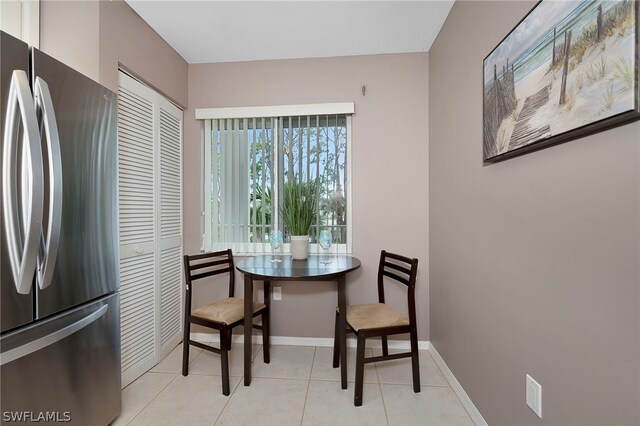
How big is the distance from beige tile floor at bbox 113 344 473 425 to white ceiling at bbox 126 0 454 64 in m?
2.50

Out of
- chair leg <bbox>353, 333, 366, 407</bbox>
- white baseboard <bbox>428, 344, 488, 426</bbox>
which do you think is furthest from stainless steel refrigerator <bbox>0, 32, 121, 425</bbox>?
white baseboard <bbox>428, 344, 488, 426</bbox>

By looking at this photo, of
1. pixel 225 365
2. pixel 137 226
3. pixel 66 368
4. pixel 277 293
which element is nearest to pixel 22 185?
pixel 66 368

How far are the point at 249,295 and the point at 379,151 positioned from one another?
154cm

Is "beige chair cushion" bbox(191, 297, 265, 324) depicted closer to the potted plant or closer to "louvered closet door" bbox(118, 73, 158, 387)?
"louvered closet door" bbox(118, 73, 158, 387)

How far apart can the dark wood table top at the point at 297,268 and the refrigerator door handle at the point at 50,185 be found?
932 millimetres

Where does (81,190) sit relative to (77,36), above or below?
below

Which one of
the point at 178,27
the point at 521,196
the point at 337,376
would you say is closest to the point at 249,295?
the point at 337,376

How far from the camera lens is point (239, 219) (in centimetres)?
245

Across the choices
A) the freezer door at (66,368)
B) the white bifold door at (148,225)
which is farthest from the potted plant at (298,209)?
the freezer door at (66,368)

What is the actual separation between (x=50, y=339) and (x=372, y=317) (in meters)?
1.61

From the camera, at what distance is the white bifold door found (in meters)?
1.79

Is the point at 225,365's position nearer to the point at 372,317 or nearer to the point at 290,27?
the point at 372,317

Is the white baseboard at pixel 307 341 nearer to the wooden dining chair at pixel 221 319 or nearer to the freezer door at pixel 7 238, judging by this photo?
the wooden dining chair at pixel 221 319

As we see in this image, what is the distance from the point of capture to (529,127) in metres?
1.03
